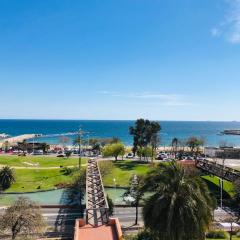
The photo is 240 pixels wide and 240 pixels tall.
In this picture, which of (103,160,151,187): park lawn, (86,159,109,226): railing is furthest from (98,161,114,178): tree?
(86,159,109,226): railing

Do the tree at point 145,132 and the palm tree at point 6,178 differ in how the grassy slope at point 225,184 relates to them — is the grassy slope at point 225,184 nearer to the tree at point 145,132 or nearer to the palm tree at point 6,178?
the tree at point 145,132

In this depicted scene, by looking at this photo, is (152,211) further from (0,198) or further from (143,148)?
(143,148)

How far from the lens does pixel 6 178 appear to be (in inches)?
2766

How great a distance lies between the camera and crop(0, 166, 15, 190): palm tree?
69.6m

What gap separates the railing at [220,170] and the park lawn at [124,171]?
12124mm

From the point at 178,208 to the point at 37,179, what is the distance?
53.5 metres

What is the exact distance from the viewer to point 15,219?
3856cm

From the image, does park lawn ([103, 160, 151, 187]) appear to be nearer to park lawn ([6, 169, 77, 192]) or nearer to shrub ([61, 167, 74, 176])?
park lawn ([6, 169, 77, 192])

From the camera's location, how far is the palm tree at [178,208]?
2733cm

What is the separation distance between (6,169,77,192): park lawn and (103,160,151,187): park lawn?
299 inches

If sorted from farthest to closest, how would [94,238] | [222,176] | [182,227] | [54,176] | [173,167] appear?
[54,176]
[222,176]
[94,238]
[173,167]
[182,227]

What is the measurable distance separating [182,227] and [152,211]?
2.47m

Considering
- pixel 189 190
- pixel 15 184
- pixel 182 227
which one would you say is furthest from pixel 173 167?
pixel 15 184

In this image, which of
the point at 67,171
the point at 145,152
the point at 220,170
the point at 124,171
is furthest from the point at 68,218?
the point at 145,152
